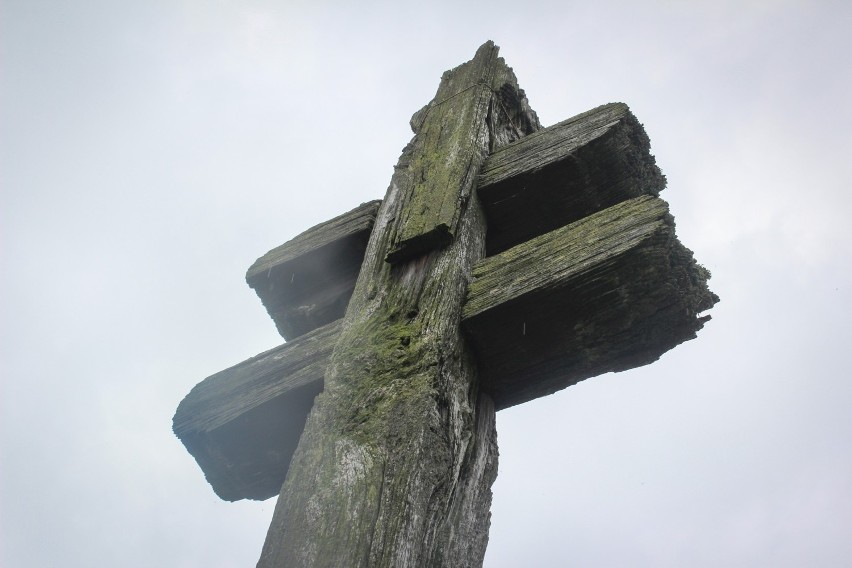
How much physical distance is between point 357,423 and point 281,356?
664mm

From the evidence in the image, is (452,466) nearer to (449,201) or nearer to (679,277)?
(679,277)

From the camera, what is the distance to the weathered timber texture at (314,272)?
2.90 m

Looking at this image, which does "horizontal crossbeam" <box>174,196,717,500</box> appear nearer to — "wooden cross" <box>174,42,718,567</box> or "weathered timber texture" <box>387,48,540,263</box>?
"wooden cross" <box>174,42,718,567</box>

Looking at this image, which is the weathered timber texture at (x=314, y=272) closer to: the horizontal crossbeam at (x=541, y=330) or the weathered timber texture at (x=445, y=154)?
the weathered timber texture at (x=445, y=154)

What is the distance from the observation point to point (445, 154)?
9.39 feet

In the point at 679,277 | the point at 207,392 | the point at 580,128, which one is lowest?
the point at 207,392

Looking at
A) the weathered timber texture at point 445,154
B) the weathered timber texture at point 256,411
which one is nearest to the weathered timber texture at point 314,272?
the weathered timber texture at point 445,154

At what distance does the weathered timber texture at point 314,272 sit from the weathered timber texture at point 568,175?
52cm

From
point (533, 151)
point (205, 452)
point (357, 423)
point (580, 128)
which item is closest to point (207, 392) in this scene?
point (205, 452)

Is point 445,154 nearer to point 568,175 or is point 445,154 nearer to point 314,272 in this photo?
point 568,175

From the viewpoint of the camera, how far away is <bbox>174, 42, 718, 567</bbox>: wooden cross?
166 centimetres

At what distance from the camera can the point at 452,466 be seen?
1778 mm

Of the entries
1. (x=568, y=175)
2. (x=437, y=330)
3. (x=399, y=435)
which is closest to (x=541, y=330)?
(x=437, y=330)

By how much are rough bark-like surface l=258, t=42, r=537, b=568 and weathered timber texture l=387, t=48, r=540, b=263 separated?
25mm
